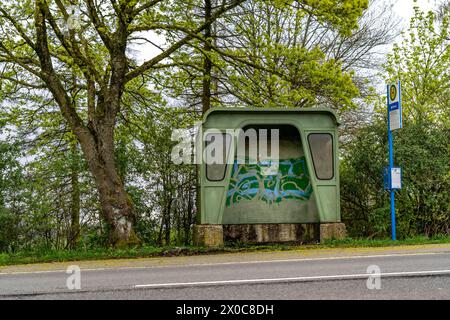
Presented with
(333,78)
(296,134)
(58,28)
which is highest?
(58,28)

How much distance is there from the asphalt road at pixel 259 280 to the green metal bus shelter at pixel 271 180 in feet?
9.90

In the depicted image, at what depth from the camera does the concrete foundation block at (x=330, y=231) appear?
12797 millimetres

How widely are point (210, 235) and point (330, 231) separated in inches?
106

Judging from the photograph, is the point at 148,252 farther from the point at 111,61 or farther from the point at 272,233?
the point at 111,61

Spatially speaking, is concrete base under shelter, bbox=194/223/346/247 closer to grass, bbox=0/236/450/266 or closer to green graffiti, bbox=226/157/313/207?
green graffiti, bbox=226/157/313/207

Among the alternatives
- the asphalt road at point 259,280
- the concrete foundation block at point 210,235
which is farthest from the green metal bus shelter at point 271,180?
the asphalt road at point 259,280

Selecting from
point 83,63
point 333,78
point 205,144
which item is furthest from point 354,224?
point 83,63

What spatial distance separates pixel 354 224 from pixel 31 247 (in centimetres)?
818

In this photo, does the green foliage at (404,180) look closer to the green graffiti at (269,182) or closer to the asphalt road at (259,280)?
the green graffiti at (269,182)

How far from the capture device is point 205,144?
41.5ft

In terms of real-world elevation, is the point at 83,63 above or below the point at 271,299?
above

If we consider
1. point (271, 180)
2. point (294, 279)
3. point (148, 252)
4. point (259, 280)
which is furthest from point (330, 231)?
point (259, 280)

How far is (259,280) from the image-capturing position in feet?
23.3
